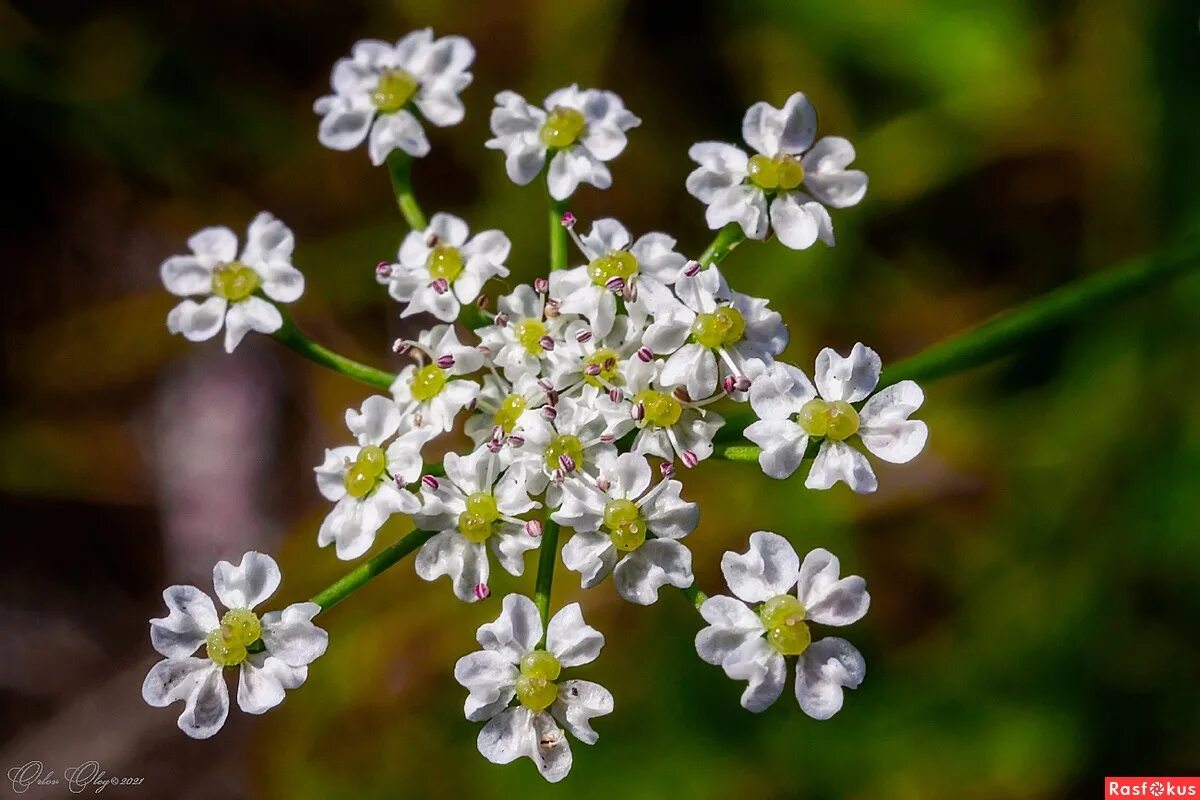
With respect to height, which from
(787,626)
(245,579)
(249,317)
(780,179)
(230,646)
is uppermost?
(780,179)

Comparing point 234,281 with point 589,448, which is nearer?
point 589,448

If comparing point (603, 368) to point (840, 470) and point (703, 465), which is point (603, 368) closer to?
point (840, 470)

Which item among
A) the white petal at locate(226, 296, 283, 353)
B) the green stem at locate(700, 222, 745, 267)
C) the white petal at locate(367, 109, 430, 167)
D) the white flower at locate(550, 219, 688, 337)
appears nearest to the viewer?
the white flower at locate(550, 219, 688, 337)

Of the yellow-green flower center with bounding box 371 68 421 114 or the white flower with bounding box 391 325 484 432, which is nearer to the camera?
the white flower with bounding box 391 325 484 432

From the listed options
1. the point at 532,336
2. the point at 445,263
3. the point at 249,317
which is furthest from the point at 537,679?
the point at 249,317

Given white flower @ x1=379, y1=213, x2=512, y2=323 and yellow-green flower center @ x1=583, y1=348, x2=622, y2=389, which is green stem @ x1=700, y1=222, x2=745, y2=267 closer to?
yellow-green flower center @ x1=583, y1=348, x2=622, y2=389

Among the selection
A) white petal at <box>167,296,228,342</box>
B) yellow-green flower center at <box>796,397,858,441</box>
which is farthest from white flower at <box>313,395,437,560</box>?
yellow-green flower center at <box>796,397,858,441</box>
